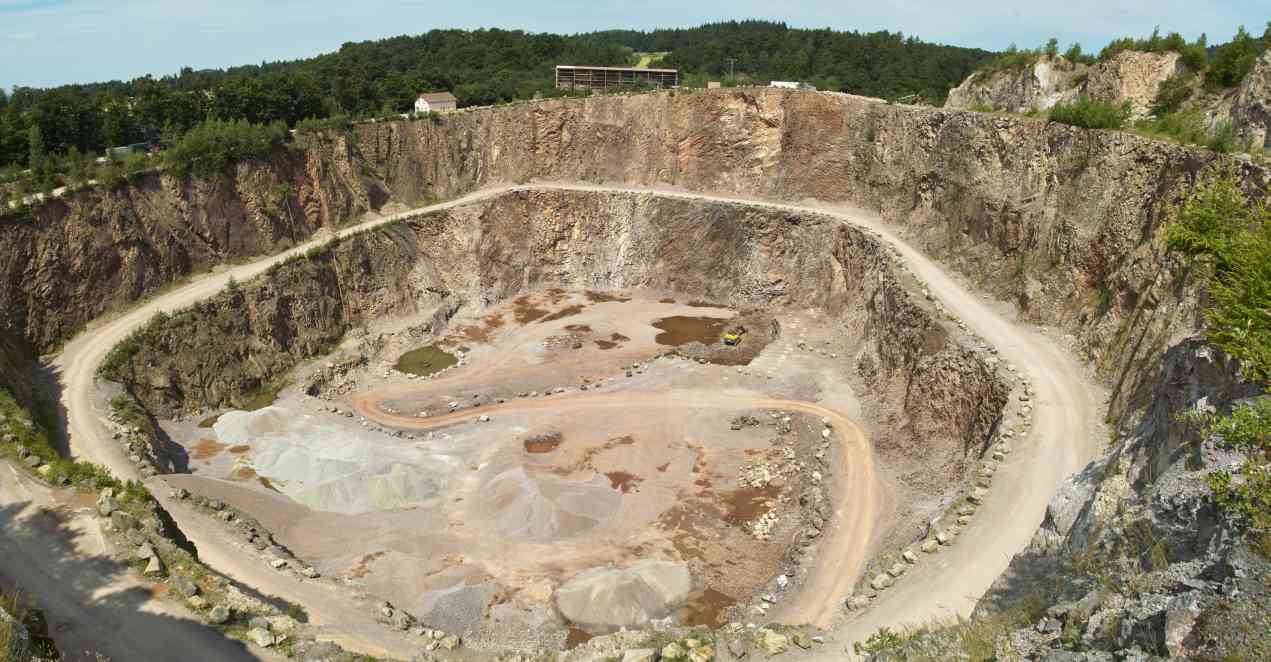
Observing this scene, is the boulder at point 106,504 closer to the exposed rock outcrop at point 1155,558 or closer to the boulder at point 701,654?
the boulder at point 701,654

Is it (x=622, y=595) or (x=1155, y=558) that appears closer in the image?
(x=1155, y=558)

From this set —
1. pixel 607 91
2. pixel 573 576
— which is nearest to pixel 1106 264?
pixel 573 576

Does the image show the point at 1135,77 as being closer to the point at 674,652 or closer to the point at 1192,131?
the point at 1192,131

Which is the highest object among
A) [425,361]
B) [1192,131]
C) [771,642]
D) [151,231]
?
[1192,131]

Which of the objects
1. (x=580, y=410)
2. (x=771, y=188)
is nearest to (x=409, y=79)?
(x=771, y=188)

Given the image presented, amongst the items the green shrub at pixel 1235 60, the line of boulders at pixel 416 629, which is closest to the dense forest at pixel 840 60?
the green shrub at pixel 1235 60

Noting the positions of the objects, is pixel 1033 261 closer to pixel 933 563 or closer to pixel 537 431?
pixel 933 563

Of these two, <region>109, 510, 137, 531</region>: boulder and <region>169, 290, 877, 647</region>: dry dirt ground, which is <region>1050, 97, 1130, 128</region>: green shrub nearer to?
<region>169, 290, 877, 647</region>: dry dirt ground
